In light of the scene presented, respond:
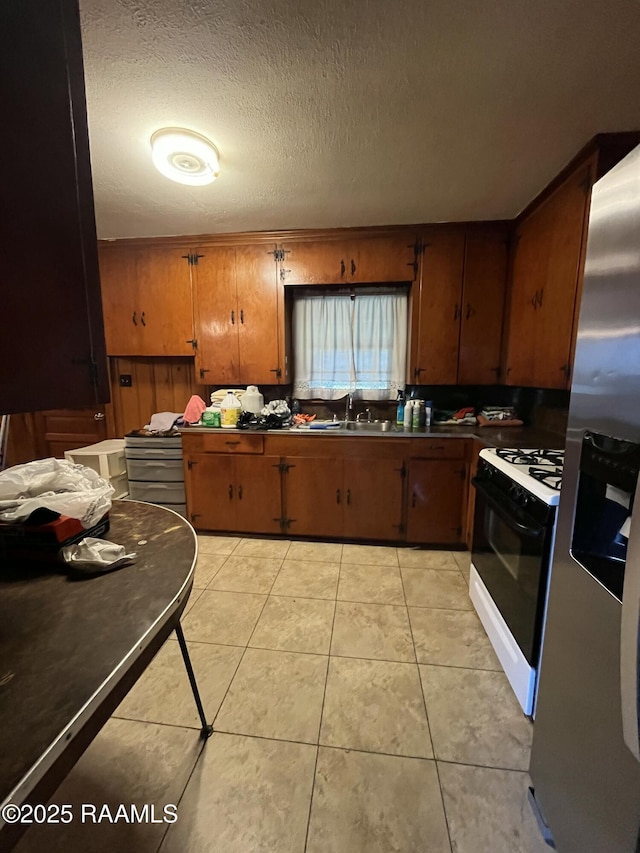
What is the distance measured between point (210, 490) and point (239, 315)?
1501mm

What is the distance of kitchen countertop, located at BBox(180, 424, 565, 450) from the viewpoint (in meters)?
2.19

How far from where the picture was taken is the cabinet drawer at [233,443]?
8.88ft

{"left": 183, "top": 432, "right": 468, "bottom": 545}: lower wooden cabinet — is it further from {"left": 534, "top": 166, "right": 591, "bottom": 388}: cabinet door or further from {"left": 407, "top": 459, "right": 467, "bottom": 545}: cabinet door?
{"left": 534, "top": 166, "right": 591, "bottom": 388}: cabinet door

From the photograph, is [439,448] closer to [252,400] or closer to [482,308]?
[482,308]

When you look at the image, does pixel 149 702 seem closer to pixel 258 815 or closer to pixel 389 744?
pixel 258 815

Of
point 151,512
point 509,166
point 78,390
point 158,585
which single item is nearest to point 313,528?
point 151,512

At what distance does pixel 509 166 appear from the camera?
6.20ft

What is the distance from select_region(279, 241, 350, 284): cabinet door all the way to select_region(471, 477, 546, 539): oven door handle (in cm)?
193

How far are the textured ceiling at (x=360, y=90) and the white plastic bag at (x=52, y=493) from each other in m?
1.47

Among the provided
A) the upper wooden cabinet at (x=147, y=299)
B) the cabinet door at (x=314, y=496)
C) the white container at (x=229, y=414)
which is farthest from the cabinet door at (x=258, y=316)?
the cabinet door at (x=314, y=496)

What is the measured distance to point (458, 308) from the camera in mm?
2688

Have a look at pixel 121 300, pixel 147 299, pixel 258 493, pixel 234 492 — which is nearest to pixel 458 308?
pixel 258 493

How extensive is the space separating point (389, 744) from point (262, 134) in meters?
2.67

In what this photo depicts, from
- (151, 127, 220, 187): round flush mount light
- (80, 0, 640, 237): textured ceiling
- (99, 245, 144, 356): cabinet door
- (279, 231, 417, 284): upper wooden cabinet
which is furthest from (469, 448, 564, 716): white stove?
(99, 245, 144, 356): cabinet door
